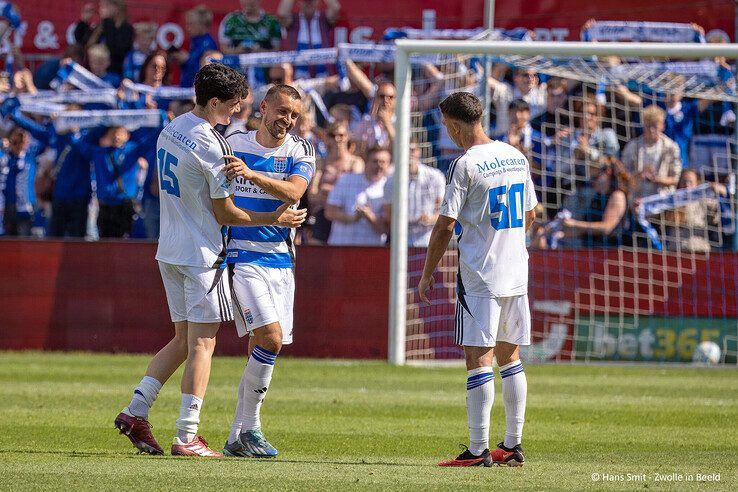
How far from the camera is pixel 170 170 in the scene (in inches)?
311

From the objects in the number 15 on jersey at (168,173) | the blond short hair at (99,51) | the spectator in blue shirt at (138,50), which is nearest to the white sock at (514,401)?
the number 15 on jersey at (168,173)

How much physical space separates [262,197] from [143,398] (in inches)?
59.2

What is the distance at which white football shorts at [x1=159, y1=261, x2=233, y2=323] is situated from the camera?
7898mm

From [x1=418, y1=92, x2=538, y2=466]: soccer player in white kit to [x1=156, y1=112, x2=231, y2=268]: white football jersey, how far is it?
1.38 meters

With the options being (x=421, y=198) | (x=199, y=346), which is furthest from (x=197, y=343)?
(x=421, y=198)

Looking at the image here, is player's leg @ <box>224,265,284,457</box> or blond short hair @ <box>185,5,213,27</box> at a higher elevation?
blond short hair @ <box>185,5,213,27</box>

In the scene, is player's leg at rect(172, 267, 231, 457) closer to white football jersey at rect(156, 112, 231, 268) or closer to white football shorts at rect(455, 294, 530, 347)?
white football jersey at rect(156, 112, 231, 268)

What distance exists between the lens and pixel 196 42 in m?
18.7

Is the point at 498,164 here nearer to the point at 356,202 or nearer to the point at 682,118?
the point at 356,202

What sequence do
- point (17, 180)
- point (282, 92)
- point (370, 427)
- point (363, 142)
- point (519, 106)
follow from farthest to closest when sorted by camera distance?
point (17, 180)
point (363, 142)
point (519, 106)
point (370, 427)
point (282, 92)

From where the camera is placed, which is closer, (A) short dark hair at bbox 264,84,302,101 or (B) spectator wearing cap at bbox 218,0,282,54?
(A) short dark hair at bbox 264,84,302,101

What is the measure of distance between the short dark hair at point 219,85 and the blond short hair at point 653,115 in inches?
378

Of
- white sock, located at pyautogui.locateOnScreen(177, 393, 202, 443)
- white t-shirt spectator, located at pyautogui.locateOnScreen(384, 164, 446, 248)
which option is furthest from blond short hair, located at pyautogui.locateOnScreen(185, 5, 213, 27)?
white sock, located at pyautogui.locateOnScreen(177, 393, 202, 443)

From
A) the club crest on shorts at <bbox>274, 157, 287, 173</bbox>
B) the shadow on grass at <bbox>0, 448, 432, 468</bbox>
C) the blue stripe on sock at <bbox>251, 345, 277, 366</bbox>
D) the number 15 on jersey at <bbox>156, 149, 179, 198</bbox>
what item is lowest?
the shadow on grass at <bbox>0, 448, 432, 468</bbox>
